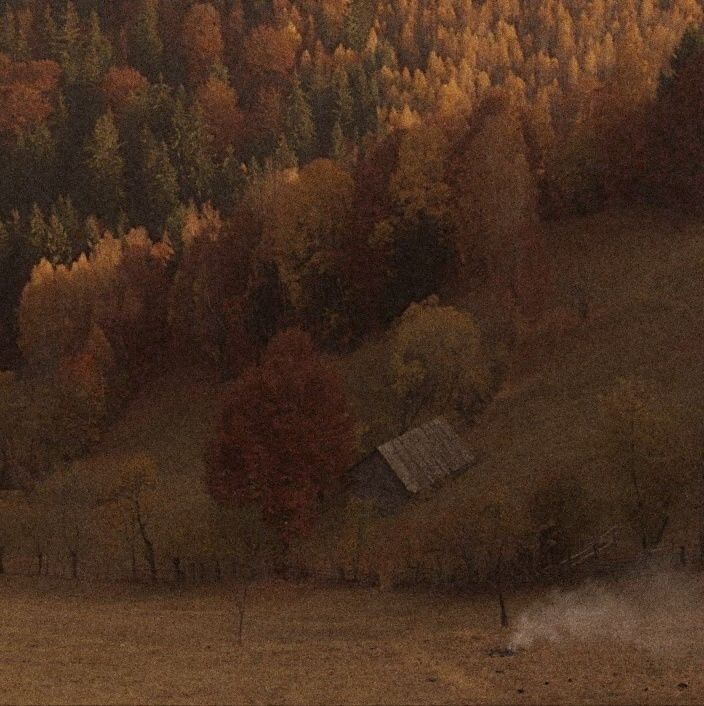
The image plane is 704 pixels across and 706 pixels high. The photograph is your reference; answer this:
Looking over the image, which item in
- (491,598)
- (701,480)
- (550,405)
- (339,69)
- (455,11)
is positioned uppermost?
(455,11)

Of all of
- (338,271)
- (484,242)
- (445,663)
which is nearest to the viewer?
(445,663)

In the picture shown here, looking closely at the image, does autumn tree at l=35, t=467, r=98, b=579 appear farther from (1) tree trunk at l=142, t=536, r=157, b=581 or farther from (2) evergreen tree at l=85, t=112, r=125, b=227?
(2) evergreen tree at l=85, t=112, r=125, b=227

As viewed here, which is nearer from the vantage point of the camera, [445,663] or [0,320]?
[445,663]

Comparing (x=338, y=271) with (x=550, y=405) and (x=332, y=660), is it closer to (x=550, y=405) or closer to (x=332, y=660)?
(x=550, y=405)

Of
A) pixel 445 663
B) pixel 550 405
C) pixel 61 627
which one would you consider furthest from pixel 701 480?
pixel 61 627

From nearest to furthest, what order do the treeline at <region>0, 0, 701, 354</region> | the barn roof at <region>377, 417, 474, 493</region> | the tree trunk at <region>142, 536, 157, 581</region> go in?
the tree trunk at <region>142, 536, 157, 581</region> → the barn roof at <region>377, 417, 474, 493</region> → the treeline at <region>0, 0, 701, 354</region>

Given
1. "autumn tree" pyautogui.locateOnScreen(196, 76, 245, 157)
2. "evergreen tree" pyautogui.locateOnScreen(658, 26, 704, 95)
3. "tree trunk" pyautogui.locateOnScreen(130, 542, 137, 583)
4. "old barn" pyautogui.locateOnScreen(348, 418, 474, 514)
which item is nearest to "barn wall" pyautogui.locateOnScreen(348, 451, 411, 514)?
"old barn" pyautogui.locateOnScreen(348, 418, 474, 514)

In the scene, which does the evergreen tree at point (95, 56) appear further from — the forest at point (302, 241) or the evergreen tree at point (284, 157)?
the evergreen tree at point (284, 157)
